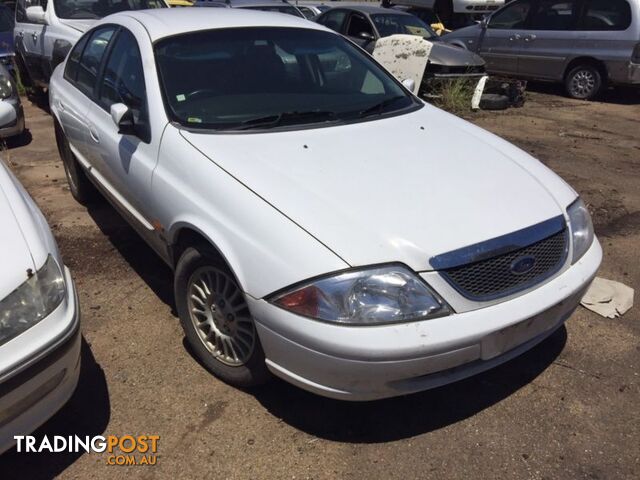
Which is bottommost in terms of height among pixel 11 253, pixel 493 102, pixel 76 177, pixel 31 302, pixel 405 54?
pixel 493 102

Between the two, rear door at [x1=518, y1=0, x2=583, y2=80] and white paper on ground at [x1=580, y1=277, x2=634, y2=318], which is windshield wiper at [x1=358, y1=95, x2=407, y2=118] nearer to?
white paper on ground at [x1=580, y1=277, x2=634, y2=318]

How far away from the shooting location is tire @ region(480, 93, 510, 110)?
8797 mm

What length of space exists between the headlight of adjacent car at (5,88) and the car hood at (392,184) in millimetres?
5047

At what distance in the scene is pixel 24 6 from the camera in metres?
8.42

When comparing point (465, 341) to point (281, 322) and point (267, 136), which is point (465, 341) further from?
point (267, 136)

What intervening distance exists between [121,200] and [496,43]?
30.1ft

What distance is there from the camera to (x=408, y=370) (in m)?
2.13

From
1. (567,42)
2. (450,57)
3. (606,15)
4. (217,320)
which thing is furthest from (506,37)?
(217,320)

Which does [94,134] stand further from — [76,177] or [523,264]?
[523,264]

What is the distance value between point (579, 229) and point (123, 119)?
231cm

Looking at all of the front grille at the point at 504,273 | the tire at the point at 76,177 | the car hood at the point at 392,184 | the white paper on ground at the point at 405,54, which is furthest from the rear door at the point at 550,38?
the front grille at the point at 504,273

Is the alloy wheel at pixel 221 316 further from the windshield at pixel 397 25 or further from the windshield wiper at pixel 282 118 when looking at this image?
the windshield at pixel 397 25

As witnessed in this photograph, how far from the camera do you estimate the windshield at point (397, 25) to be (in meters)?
9.26

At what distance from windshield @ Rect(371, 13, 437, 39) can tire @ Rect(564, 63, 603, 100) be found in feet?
8.02
